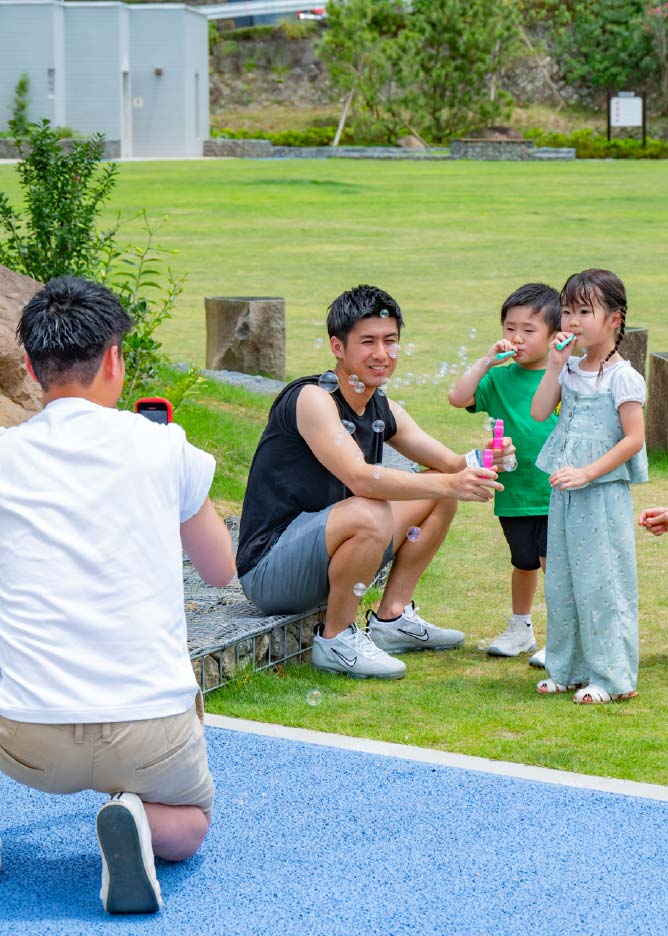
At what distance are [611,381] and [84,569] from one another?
7.64 ft

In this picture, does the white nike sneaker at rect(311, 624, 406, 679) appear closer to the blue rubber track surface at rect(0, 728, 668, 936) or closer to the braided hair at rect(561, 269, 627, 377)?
the blue rubber track surface at rect(0, 728, 668, 936)

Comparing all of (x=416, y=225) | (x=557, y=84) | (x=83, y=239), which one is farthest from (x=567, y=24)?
(x=83, y=239)

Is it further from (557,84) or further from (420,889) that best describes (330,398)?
(557,84)

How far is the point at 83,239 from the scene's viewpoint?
25.6ft

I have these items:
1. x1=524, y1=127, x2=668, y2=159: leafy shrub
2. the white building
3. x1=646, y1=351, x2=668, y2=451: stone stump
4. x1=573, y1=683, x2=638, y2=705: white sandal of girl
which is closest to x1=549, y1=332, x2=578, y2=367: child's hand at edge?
x1=573, y1=683, x2=638, y2=705: white sandal of girl

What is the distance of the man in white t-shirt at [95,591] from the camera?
2965 mm

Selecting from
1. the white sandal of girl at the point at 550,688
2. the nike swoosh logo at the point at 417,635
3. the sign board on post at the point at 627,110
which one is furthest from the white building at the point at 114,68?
the white sandal of girl at the point at 550,688

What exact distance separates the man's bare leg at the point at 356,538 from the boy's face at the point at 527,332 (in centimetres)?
86

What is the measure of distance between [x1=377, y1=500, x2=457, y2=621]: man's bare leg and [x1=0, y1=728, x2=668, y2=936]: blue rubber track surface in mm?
1345

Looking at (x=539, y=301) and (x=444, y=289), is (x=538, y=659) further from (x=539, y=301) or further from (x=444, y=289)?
(x=444, y=289)

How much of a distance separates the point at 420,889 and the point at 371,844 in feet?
0.88

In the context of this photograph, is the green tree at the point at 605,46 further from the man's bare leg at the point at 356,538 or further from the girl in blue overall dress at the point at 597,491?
the man's bare leg at the point at 356,538

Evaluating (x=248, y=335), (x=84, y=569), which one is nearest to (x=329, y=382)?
(x=84, y=569)

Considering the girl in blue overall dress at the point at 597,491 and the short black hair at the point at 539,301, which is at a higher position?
the short black hair at the point at 539,301
